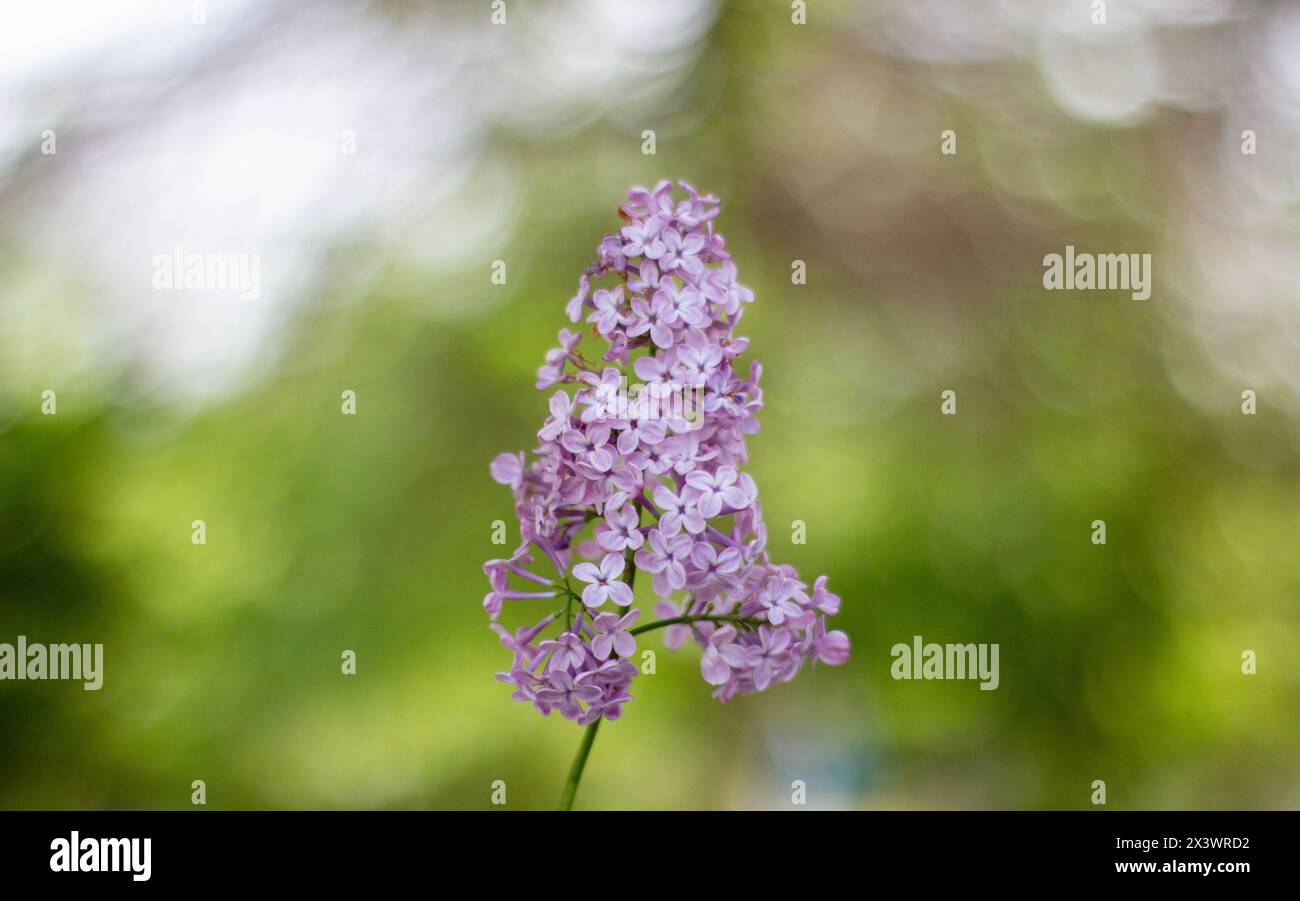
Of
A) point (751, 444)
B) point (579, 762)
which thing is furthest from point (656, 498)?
point (751, 444)

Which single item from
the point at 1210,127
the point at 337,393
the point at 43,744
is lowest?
the point at 43,744

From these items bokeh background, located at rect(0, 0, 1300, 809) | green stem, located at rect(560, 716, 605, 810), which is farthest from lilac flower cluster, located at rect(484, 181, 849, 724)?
bokeh background, located at rect(0, 0, 1300, 809)

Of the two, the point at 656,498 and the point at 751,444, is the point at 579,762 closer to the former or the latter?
the point at 656,498

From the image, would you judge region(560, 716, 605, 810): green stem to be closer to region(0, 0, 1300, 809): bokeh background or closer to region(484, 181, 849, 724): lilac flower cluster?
region(484, 181, 849, 724): lilac flower cluster

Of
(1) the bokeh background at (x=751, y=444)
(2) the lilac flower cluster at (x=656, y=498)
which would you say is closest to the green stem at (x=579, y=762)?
(2) the lilac flower cluster at (x=656, y=498)

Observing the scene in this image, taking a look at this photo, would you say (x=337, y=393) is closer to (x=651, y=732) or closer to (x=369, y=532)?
(x=369, y=532)
